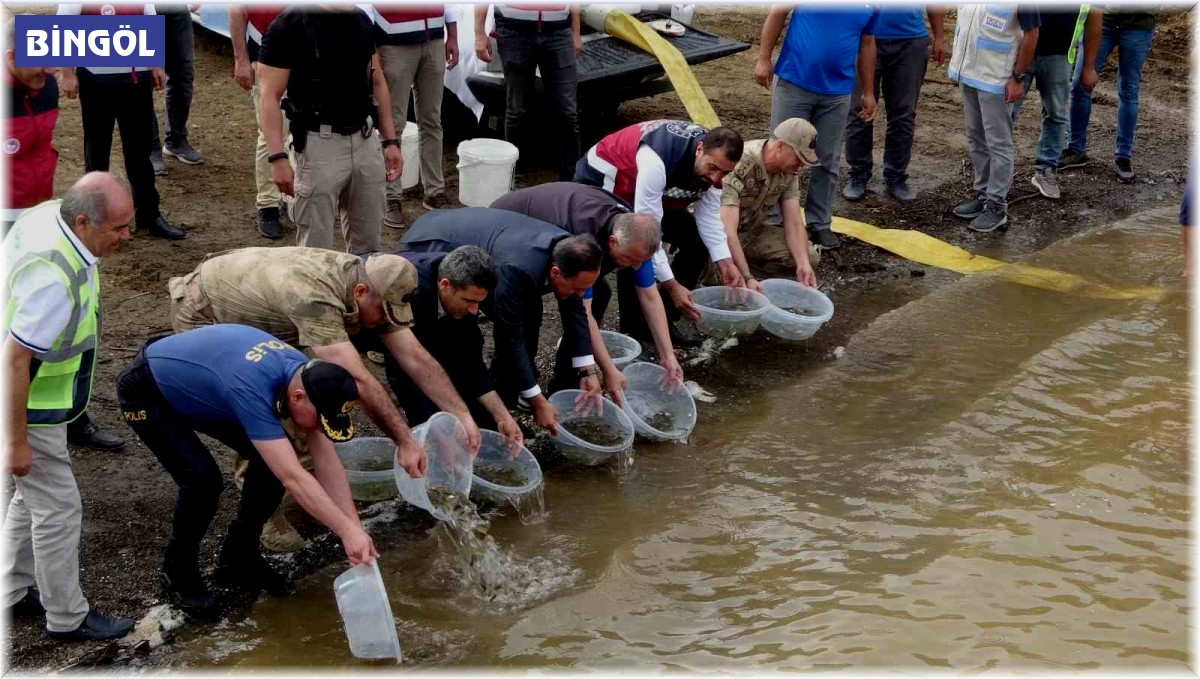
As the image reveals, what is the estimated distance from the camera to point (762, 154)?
6.28m

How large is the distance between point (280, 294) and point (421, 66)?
129 inches

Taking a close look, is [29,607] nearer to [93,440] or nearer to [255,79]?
[93,440]

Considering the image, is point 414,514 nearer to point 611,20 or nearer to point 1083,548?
point 1083,548

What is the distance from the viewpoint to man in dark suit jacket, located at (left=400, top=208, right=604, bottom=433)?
15.1 feet

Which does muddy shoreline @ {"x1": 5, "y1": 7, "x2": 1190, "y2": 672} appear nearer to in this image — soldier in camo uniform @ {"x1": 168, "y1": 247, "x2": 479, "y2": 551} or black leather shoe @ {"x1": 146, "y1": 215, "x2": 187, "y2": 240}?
black leather shoe @ {"x1": 146, "y1": 215, "x2": 187, "y2": 240}

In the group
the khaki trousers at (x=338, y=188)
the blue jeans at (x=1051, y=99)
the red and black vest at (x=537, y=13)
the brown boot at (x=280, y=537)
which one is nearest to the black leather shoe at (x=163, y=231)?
the khaki trousers at (x=338, y=188)

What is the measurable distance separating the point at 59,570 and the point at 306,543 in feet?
3.20

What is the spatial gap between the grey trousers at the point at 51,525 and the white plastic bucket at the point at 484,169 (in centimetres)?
379

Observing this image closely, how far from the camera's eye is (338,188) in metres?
5.71

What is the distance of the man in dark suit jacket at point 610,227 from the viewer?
492 centimetres

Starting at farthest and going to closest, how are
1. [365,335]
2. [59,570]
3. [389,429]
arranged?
[365,335], [389,429], [59,570]

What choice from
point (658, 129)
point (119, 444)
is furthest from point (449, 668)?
point (658, 129)

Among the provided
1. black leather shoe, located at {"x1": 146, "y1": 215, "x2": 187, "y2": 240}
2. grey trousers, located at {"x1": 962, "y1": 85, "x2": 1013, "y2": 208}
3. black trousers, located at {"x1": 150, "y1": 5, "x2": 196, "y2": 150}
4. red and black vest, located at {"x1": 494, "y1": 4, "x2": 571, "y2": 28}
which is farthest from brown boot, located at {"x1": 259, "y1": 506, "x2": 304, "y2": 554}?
grey trousers, located at {"x1": 962, "y1": 85, "x2": 1013, "y2": 208}

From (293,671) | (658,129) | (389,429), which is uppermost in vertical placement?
(658,129)
